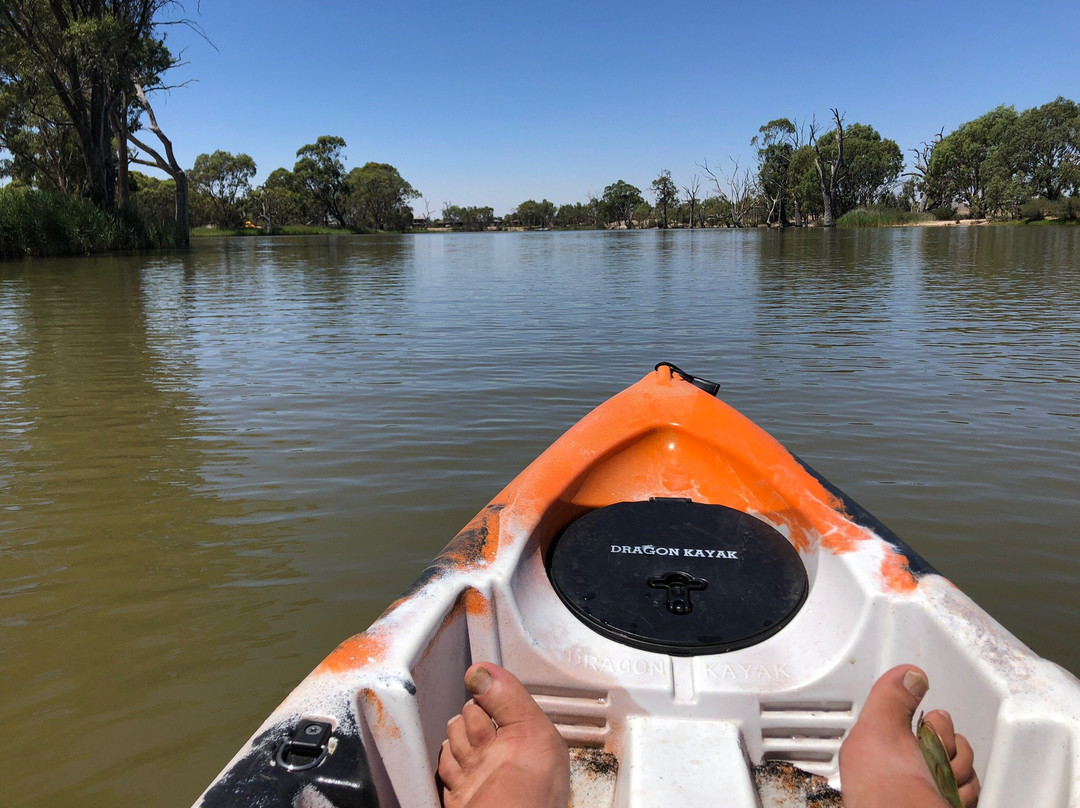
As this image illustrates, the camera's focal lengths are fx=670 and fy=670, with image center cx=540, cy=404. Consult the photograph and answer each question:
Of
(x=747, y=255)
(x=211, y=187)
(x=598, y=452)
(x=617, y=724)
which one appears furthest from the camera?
(x=211, y=187)

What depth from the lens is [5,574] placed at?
105 inches

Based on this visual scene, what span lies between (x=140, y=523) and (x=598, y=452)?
2230mm

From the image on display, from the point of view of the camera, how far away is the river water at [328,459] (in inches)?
83.3

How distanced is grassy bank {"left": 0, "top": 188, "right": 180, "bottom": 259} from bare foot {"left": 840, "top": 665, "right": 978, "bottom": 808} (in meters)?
22.0

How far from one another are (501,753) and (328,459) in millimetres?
2938

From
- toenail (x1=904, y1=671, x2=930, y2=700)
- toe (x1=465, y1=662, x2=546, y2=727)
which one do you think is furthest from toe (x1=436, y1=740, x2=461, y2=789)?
toenail (x1=904, y1=671, x2=930, y2=700)

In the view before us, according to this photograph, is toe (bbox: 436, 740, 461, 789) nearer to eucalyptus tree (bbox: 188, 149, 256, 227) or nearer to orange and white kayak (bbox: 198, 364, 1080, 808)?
orange and white kayak (bbox: 198, 364, 1080, 808)

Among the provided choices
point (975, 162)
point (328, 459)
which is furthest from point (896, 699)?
point (975, 162)

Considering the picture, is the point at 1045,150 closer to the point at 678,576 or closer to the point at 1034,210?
the point at 1034,210

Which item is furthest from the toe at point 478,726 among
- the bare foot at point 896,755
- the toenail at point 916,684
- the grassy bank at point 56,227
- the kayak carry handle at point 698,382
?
the grassy bank at point 56,227

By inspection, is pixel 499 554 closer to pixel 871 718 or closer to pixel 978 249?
pixel 871 718

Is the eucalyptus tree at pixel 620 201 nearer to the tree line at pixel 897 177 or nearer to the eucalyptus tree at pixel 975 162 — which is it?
the tree line at pixel 897 177

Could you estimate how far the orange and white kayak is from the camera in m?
1.21

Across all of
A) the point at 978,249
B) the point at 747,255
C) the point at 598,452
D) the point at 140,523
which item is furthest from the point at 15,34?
the point at 978,249
